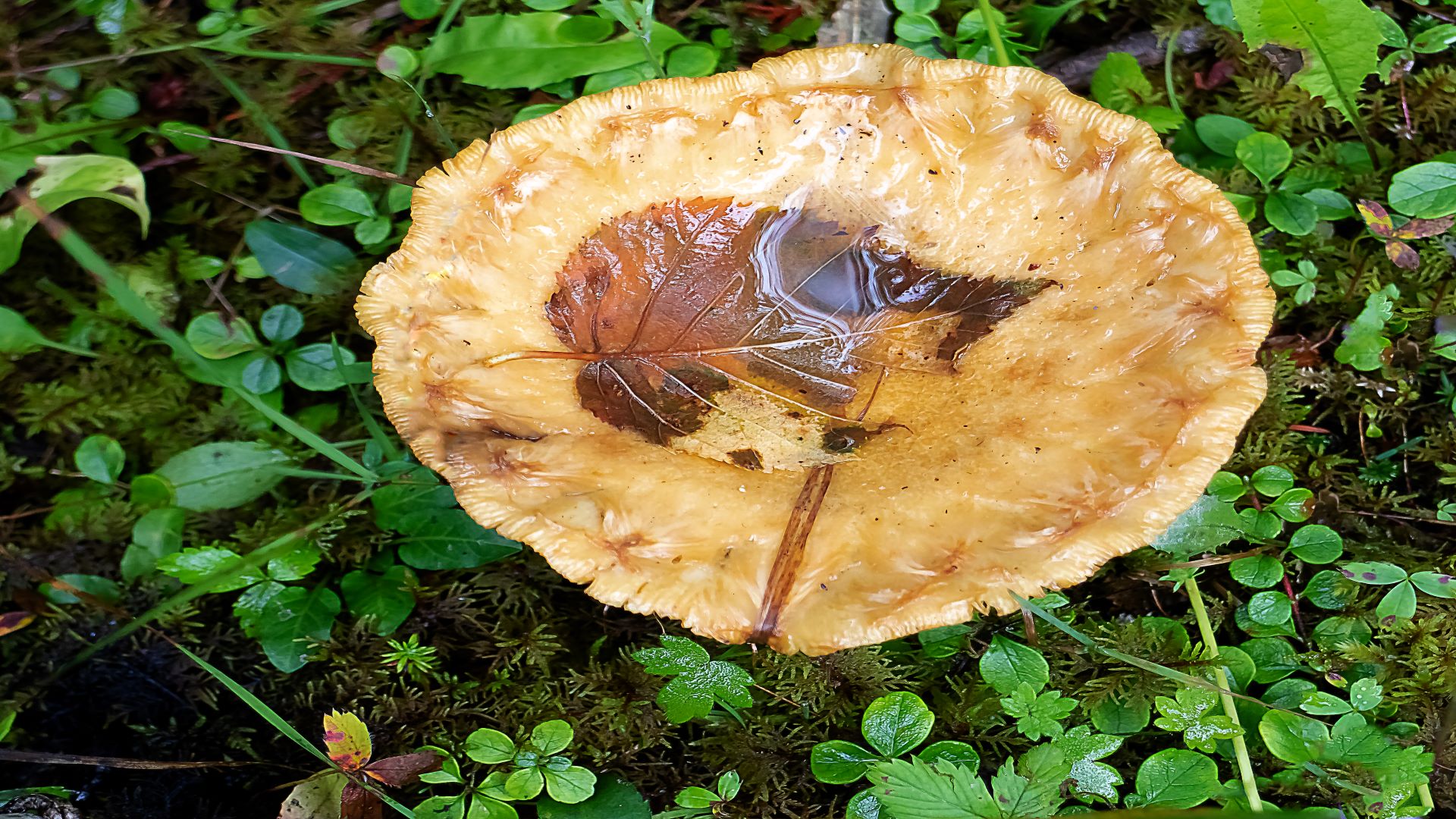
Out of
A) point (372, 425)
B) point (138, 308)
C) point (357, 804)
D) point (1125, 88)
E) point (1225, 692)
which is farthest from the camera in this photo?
point (1125, 88)

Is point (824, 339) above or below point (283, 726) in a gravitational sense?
above

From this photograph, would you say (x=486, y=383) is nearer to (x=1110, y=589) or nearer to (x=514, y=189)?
(x=514, y=189)

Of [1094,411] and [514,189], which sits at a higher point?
[514,189]

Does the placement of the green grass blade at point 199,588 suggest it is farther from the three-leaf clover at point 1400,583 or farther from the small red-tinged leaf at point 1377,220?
the small red-tinged leaf at point 1377,220

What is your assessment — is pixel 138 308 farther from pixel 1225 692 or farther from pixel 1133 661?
pixel 1225 692

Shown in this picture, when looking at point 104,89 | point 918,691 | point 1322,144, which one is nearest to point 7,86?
point 104,89

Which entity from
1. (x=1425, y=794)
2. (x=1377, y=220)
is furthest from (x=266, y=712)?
(x=1377, y=220)
